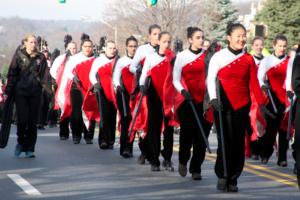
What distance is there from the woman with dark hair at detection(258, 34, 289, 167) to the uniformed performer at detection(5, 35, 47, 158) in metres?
3.42

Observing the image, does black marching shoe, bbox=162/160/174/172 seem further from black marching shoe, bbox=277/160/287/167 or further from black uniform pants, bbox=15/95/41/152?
black uniform pants, bbox=15/95/41/152

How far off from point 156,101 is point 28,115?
2638 mm

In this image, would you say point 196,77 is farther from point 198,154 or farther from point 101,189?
point 101,189

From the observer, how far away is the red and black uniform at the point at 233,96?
10.6 m

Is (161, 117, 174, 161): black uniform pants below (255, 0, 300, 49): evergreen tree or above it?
below

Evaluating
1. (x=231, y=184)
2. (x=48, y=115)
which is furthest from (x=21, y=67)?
(x=48, y=115)

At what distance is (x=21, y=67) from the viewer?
47.8 feet

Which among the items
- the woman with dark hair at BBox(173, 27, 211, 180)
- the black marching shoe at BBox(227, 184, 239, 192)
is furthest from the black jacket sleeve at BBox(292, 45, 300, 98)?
the woman with dark hair at BBox(173, 27, 211, 180)

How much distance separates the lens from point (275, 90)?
1425cm

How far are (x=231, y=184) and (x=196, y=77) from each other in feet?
5.90

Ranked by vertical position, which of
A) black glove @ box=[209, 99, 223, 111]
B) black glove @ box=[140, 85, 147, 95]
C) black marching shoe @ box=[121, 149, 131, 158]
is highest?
black glove @ box=[140, 85, 147, 95]

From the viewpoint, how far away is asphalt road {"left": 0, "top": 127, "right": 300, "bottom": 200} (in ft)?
33.8

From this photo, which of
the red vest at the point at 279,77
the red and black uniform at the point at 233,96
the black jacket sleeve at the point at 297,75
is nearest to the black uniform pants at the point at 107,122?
the red vest at the point at 279,77

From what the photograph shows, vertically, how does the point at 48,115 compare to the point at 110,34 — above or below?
below
